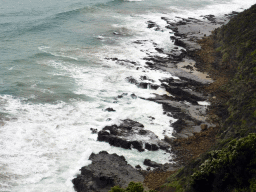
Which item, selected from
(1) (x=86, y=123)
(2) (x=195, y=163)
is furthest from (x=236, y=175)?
(1) (x=86, y=123)

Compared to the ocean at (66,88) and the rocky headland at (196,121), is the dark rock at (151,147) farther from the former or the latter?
the ocean at (66,88)

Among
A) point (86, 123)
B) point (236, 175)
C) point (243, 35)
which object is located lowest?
point (86, 123)

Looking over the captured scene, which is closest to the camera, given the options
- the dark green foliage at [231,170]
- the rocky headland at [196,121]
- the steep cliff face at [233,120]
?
the dark green foliage at [231,170]

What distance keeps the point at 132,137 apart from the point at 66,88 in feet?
44.5

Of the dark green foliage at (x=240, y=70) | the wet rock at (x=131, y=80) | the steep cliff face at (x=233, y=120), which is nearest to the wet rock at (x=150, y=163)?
the steep cliff face at (x=233, y=120)

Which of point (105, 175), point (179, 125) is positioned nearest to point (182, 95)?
point (179, 125)

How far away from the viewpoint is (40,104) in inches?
1196

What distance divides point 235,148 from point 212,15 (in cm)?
6059

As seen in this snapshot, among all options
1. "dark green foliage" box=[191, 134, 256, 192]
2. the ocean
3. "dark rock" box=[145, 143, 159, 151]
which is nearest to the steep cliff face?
"dark green foliage" box=[191, 134, 256, 192]

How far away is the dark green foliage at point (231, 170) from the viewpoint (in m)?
13.4

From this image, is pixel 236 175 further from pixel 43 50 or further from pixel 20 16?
pixel 20 16

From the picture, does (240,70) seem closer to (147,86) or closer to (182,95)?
(182,95)

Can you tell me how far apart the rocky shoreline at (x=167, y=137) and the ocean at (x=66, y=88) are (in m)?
0.80

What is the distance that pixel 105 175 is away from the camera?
1941 centimetres
